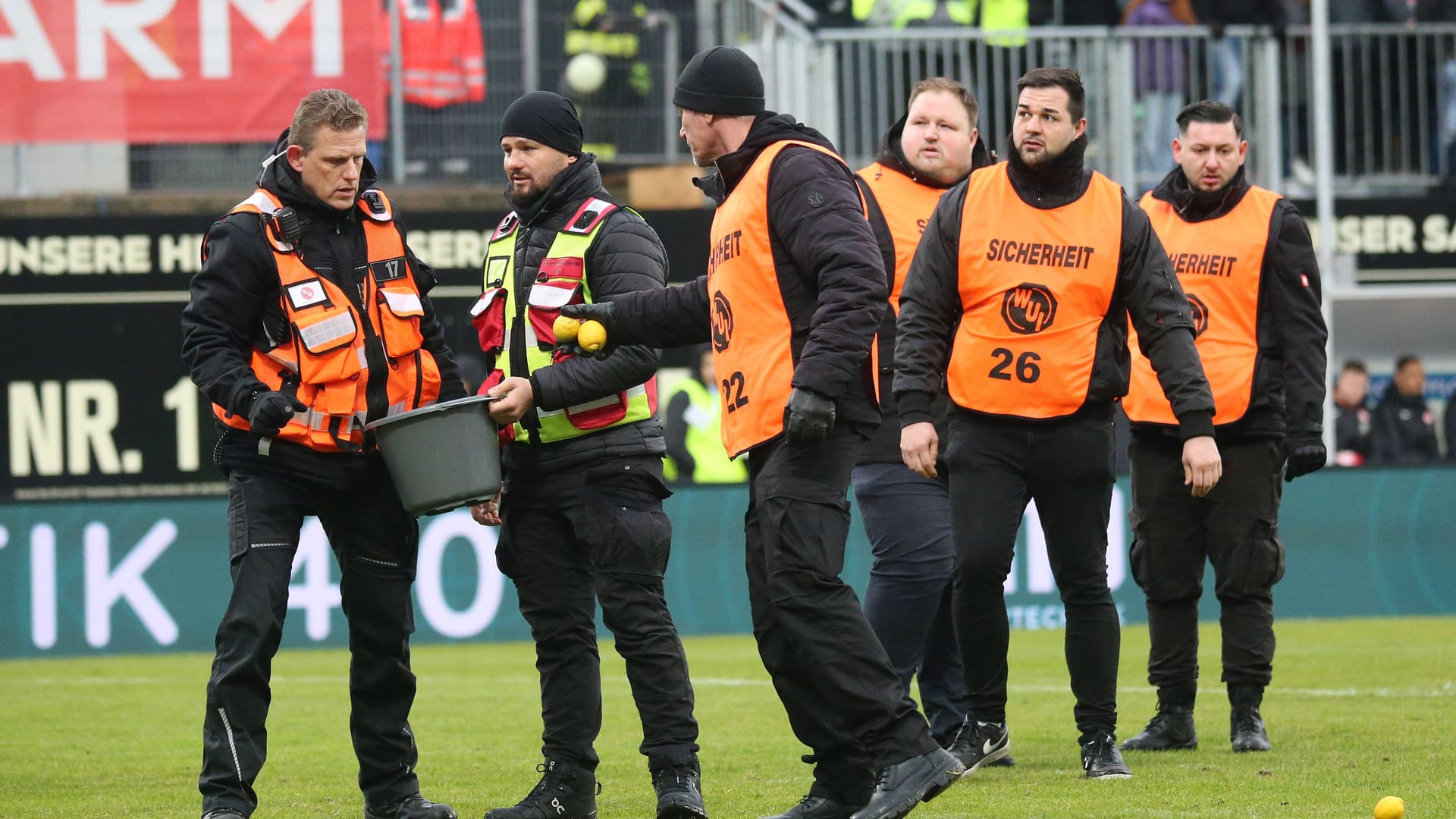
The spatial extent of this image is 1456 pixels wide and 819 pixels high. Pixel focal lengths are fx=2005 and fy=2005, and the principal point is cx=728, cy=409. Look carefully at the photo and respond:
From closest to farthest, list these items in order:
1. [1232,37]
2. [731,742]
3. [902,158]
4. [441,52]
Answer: [902,158], [731,742], [441,52], [1232,37]

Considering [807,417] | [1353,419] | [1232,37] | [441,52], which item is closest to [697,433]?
[441,52]

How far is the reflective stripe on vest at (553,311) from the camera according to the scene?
19.9ft

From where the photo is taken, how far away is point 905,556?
671 centimetres

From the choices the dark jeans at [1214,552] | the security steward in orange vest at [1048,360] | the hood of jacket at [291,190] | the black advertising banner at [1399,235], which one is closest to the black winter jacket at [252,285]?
the hood of jacket at [291,190]

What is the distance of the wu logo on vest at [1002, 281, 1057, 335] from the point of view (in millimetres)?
6375

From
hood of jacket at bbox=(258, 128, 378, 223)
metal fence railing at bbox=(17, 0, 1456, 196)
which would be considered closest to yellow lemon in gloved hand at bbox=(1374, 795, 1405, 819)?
hood of jacket at bbox=(258, 128, 378, 223)

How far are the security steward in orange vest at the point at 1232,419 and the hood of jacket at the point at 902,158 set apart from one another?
0.80 m

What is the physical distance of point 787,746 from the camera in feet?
25.6

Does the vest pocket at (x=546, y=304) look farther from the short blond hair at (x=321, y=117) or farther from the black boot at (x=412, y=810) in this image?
the black boot at (x=412, y=810)

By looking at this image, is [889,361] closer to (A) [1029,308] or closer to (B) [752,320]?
(A) [1029,308]

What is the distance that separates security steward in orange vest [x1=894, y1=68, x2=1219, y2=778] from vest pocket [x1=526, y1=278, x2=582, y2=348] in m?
1.07

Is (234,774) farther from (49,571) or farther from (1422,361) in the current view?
(1422,361)

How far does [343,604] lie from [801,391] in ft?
5.44

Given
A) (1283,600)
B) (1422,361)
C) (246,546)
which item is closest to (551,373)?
(246,546)
